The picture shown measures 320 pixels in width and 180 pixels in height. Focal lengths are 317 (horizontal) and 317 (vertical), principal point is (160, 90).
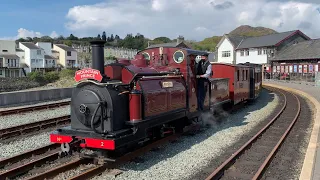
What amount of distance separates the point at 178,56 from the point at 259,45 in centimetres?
4686

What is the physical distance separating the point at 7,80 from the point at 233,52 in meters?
44.0

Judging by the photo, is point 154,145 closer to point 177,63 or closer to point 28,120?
point 177,63

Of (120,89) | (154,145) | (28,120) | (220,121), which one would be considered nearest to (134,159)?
(154,145)

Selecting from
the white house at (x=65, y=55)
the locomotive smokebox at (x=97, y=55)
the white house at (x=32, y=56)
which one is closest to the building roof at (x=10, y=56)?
the white house at (x=32, y=56)

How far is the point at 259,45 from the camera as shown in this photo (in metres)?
53.6

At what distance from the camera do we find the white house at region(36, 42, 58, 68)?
274ft

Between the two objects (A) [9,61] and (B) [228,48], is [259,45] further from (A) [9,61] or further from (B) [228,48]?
(A) [9,61]

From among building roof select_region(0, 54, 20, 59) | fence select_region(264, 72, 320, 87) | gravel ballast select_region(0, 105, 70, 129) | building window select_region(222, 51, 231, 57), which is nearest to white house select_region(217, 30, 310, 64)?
building window select_region(222, 51, 231, 57)

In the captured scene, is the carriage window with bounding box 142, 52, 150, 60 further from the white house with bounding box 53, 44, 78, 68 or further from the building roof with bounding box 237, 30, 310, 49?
the white house with bounding box 53, 44, 78, 68

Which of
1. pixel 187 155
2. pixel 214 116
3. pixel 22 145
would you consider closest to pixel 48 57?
pixel 214 116

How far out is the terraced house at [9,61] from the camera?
7056cm

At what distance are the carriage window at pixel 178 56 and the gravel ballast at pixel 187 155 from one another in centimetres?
254

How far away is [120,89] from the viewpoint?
7.52m

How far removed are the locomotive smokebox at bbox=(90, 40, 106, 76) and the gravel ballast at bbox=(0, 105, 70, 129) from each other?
7.20 meters
